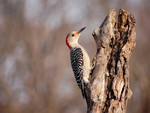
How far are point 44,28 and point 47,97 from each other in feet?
16.3

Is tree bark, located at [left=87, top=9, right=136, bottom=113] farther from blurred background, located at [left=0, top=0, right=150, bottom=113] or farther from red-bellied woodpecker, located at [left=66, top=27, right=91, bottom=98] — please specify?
blurred background, located at [left=0, top=0, right=150, bottom=113]

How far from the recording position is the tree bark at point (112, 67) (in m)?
5.20

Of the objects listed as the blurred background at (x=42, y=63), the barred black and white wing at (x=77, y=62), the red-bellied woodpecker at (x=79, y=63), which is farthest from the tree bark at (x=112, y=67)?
the blurred background at (x=42, y=63)

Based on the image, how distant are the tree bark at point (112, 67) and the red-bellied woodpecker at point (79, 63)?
657 millimetres

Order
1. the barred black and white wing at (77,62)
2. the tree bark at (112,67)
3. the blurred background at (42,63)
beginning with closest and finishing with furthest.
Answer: the tree bark at (112,67) < the barred black and white wing at (77,62) < the blurred background at (42,63)

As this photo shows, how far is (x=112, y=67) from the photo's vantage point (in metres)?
5.39

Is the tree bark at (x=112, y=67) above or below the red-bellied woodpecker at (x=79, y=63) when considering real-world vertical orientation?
below

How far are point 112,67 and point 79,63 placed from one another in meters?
1.56

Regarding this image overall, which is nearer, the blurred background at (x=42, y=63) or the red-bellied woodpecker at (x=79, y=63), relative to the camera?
the red-bellied woodpecker at (x=79, y=63)

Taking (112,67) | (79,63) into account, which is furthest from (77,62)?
(112,67)

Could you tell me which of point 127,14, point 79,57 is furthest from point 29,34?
point 127,14

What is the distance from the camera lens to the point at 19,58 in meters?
18.0

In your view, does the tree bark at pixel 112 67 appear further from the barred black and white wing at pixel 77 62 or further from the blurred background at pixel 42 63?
the blurred background at pixel 42 63

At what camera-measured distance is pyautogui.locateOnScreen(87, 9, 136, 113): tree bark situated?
17.1ft
